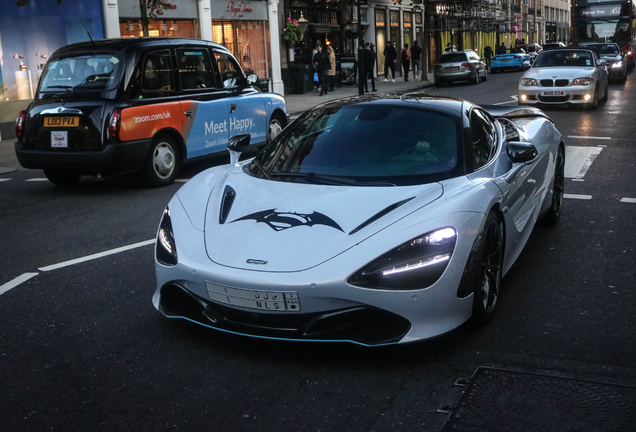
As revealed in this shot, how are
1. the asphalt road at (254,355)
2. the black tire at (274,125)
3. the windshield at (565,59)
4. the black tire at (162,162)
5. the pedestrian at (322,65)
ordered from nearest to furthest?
the asphalt road at (254,355)
the black tire at (162,162)
the black tire at (274,125)
the windshield at (565,59)
the pedestrian at (322,65)

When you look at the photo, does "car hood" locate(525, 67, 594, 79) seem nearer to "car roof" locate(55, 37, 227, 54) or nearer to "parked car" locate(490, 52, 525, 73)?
"car roof" locate(55, 37, 227, 54)

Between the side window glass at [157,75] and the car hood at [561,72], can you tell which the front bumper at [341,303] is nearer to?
the side window glass at [157,75]

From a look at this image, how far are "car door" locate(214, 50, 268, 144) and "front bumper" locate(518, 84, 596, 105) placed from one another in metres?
8.95

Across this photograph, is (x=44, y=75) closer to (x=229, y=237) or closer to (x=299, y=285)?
(x=229, y=237)

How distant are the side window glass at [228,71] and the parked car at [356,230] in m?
5.30

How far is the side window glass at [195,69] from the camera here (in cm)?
947

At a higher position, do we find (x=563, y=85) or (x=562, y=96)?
(x=563, y=85)

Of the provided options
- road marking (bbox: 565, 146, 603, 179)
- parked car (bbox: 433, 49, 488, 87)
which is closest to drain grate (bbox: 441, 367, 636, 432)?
road marking (bbox: 565, 146, 603, 179)

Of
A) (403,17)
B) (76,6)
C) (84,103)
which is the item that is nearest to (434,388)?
(84,103)

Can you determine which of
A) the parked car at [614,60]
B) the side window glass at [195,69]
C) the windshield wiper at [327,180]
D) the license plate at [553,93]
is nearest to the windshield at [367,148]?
the windshield wiper at [327,180]

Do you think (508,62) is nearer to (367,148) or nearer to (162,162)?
(162,162)

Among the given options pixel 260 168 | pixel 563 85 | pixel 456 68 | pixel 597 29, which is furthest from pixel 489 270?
pixel 597 29

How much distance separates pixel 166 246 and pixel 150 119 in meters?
5.09

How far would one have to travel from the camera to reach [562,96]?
17453 millimetres
